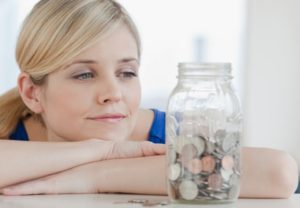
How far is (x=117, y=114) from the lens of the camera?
157cm

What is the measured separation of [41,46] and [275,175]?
642mm

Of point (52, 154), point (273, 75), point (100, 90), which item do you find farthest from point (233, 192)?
point (273, 75)

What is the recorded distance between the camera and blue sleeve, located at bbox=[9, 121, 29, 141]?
1870 mm

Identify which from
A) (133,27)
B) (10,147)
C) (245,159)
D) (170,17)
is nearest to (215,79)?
(245,159)

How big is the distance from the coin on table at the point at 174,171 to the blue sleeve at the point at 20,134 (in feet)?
2.89

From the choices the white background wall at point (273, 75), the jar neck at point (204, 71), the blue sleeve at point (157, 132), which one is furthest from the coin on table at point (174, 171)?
the white background wall at point (273, 75)

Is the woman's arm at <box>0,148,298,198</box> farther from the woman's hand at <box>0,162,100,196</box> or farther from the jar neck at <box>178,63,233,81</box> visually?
the jar neck at <box>178,63,233,81</box>

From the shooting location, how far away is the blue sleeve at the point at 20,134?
6.14ft

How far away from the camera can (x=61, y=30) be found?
1.60m

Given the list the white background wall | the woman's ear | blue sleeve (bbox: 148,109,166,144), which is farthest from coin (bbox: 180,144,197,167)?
the white background wall

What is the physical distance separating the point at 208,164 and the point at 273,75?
3.24 metres

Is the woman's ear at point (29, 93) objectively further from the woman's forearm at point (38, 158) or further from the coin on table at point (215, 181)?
the coin on table at point (215, 181)

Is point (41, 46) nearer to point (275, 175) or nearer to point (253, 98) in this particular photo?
point (275, 175)

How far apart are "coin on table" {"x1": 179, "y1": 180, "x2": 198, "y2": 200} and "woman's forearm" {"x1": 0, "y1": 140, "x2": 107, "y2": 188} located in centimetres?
35
